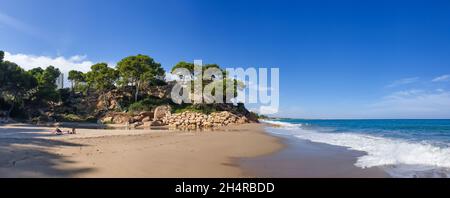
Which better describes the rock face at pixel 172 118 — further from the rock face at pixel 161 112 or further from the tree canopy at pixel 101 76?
the tree canopy at pixel 101 76

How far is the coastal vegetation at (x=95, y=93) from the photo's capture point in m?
32.3

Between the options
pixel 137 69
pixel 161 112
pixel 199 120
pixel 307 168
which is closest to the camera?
pixel 307 168

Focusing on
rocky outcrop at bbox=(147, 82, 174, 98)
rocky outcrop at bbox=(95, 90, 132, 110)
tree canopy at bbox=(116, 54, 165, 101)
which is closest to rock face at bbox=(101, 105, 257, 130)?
rocky outcrop at bbox=(95, 90, 132, 110)

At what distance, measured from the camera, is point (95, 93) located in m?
44.5

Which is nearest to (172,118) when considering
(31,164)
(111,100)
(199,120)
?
(199,120)

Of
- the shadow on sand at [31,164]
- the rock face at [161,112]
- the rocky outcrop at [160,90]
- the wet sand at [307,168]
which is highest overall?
the rocky outcrop at [160,90]

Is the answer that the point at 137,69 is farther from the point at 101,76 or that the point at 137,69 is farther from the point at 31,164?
the point at 31,164

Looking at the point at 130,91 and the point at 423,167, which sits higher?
the point at 130,91

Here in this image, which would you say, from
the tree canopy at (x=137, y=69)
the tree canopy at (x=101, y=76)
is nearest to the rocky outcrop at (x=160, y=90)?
the tree canopy at (x=137, y=69)

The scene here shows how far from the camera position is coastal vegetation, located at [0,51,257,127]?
106ft

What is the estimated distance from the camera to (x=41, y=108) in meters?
36.4
